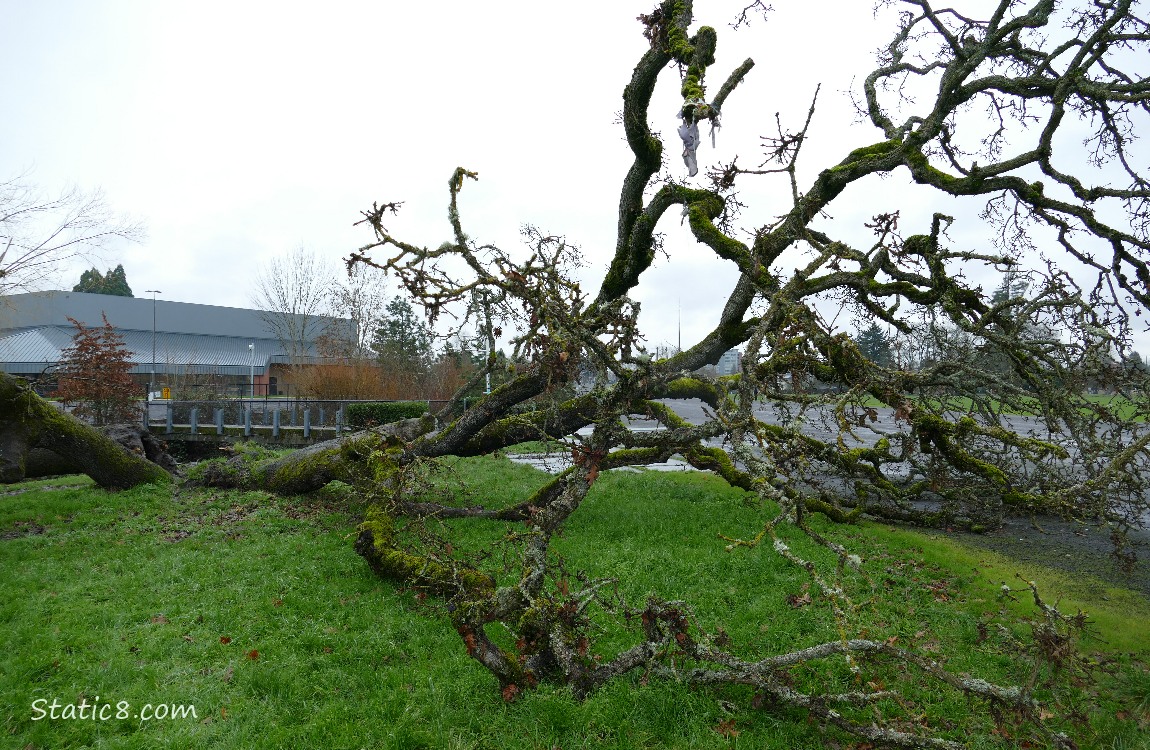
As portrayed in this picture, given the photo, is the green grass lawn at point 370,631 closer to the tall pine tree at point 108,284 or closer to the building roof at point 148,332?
the building roof at point 148,332

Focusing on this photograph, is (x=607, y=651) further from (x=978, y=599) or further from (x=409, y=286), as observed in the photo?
(x=978, y=599)

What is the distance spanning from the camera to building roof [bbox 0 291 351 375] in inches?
1481

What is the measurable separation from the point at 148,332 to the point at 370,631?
151 ft

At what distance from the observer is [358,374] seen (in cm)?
2494

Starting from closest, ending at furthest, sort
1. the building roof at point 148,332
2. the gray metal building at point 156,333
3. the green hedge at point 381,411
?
the green hedge at point 381,411
the gray metal building at point 156,333
the building roof at point 148,332

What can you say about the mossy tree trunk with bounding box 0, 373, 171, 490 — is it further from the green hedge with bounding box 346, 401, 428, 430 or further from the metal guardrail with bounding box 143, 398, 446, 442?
the green hedge with bounding box 346, 401, 428, 430

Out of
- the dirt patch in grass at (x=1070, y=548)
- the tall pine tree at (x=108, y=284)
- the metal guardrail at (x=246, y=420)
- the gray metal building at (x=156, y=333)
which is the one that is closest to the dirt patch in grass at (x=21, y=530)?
the metal guardrail at (x=246, y=420)

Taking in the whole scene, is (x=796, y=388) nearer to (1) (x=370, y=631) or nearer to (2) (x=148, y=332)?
(1) (x=370, y=631)

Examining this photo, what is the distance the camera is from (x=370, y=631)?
16.2ft

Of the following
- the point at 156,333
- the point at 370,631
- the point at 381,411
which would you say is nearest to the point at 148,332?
the point at 156,333

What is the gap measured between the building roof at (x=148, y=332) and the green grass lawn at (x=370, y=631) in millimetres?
Answer: 27780

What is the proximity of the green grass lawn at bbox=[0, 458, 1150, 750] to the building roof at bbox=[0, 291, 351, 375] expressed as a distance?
2778cm

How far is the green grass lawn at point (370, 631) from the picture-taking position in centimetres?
360

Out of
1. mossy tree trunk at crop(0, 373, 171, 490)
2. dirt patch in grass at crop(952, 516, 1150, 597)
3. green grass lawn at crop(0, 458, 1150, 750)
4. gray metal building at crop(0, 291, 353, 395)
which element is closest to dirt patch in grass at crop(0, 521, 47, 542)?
green grass lawn at crop(0, 458, 1150, 750)
